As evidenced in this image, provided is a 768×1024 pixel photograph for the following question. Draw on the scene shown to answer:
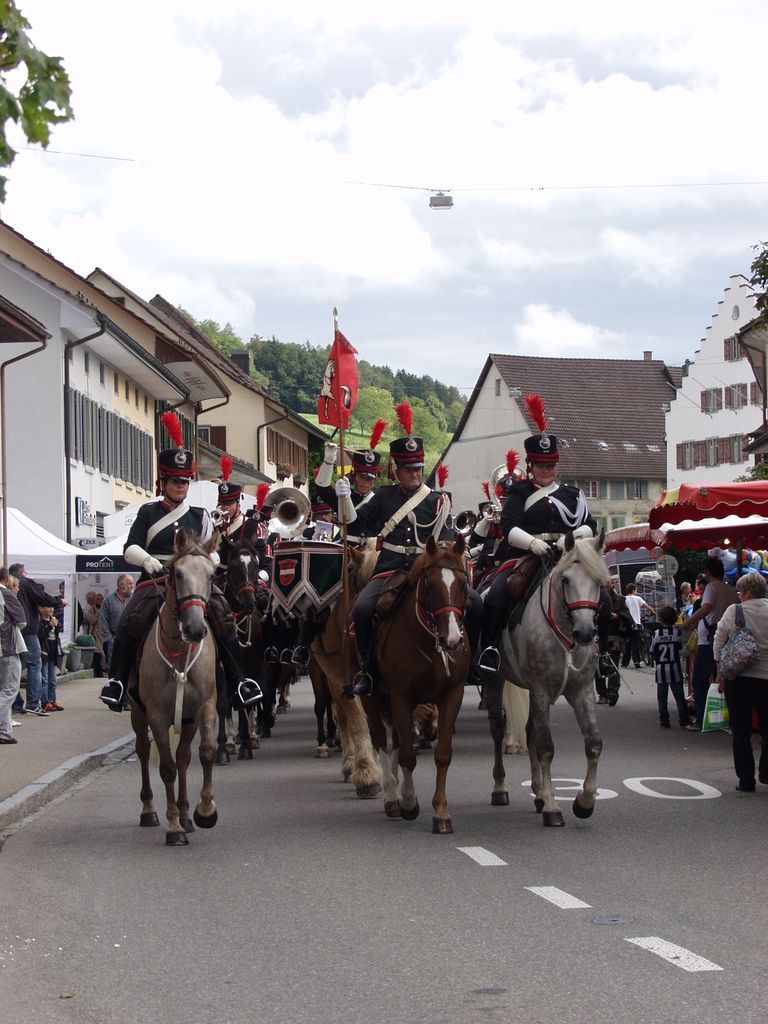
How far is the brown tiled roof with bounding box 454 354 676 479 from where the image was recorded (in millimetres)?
92438

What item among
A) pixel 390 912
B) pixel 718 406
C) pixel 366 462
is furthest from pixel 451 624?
pixel 718 406

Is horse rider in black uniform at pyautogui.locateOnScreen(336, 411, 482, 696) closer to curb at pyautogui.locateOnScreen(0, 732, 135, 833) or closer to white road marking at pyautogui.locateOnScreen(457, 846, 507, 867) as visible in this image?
white road marking at pyautogui.locateOnScreen(457, 846, 507, 867)

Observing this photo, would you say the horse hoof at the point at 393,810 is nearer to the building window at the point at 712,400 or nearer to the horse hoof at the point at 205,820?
the horse hoof at the point at 205,820

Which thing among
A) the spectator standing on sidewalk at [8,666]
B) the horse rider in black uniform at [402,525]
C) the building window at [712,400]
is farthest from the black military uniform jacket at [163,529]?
the building window at [712,400]

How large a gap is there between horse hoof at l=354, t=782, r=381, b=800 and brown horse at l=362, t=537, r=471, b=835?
1.14 m

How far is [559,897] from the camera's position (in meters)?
8.42

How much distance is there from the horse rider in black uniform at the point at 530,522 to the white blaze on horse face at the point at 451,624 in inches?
42.2

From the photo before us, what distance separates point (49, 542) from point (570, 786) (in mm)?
18298

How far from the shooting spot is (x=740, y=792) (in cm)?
1323

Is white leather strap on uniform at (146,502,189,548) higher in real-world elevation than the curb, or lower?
higher

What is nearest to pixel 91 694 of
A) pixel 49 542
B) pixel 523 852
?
pixel 49 542

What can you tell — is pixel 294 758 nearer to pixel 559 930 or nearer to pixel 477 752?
pixel 477 752

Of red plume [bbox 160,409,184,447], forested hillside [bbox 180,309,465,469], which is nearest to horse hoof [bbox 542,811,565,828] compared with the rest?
red plume [bbox 160,409,184,447]

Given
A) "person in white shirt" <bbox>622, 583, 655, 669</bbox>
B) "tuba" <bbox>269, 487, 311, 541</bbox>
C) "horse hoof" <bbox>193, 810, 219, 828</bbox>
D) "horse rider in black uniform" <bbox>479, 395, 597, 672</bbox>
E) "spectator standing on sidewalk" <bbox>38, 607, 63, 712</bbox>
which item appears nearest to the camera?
"horse hoof" <bbox>193, 810, 219, 828</bbox>
